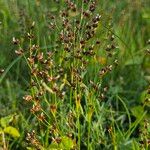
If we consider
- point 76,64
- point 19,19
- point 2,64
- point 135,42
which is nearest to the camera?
point 76,64

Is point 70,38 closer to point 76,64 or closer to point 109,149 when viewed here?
point 76,64

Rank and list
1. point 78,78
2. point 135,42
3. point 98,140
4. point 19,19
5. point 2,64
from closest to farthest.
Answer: point 78,78 → point 98,140 → point 2,64 → point 19,19 → point 135,42

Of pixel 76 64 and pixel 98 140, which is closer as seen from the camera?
pixel 76 64

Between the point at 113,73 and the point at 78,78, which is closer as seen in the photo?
the point at 78,78

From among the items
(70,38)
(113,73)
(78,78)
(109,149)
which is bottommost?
(109,149)

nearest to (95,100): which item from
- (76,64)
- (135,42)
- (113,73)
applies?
(76,64)

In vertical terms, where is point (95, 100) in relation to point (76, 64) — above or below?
below

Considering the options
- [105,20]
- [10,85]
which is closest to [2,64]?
[10,85]

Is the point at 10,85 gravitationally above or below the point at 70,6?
below

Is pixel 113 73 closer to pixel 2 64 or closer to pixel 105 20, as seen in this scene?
pixel 105 20
